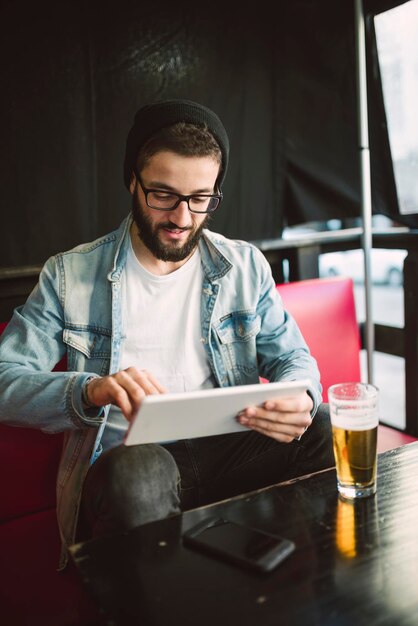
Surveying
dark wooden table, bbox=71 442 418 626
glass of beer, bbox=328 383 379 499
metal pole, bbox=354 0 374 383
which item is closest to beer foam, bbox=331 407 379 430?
glass of beer, bbox=328 383 379 499

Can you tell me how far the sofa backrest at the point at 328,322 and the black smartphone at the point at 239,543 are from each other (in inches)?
43.7

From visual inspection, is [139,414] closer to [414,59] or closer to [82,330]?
[82,330]

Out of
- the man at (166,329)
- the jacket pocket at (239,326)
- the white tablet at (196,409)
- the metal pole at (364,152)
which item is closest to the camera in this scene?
the white tablet at (196,409)

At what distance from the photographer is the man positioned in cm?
138

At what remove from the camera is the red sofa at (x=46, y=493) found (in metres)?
1.25

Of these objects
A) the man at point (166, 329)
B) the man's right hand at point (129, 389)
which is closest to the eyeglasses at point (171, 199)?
the man at point (166, 329)

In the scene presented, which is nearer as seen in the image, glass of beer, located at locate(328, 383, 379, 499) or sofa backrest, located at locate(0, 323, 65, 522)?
glass of beer, located at locate(328, 383, 379, 499)

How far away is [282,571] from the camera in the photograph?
87 centimetres

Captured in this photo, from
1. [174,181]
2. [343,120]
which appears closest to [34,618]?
[174,181]

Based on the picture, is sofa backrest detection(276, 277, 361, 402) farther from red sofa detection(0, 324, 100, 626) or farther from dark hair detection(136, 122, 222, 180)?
red sofa detection(0, 324, 100, 626)

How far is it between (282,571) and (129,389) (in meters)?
0.42

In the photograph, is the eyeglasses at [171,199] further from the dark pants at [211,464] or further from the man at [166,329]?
the dark pants at [211,464]

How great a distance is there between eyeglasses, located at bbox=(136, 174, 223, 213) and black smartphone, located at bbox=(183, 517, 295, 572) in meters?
0.78

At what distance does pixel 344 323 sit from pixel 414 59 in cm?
102
